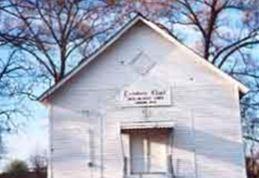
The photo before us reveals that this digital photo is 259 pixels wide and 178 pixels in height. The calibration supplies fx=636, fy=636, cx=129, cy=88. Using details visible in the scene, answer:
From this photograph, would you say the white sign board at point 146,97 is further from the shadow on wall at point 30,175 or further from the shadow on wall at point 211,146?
the shadow on wall at point 30,175

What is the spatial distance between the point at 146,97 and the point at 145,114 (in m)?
0.67

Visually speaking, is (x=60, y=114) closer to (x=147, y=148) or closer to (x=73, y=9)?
(x=147, y=148)

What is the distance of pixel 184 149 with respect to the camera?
80.1 feet

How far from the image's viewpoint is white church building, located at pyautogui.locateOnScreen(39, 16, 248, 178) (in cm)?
2436

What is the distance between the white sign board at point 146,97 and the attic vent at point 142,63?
81 cm

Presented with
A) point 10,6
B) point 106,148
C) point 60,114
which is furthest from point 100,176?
point 10,6

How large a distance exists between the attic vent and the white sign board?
81 cm

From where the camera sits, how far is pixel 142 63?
25297mm

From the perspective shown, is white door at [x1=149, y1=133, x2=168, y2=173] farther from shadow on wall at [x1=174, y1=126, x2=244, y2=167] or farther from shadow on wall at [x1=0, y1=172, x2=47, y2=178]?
shadow on wall at [x1=0, y1=172, x2=47, y2=178]

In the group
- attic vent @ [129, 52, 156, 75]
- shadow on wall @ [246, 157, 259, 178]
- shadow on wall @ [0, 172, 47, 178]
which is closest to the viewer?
attic vent @ [129, 52, 156, 75]

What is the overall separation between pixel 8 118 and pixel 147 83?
42.6 feet

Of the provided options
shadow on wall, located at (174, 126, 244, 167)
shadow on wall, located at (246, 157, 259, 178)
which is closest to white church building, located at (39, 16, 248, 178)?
shadow on wall, located at (174, 126, 244, 167)

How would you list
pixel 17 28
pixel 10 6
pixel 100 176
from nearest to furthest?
pixel 100 176 → pixel 10 6 → pixel 17 28

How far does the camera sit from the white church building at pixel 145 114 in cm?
2436
